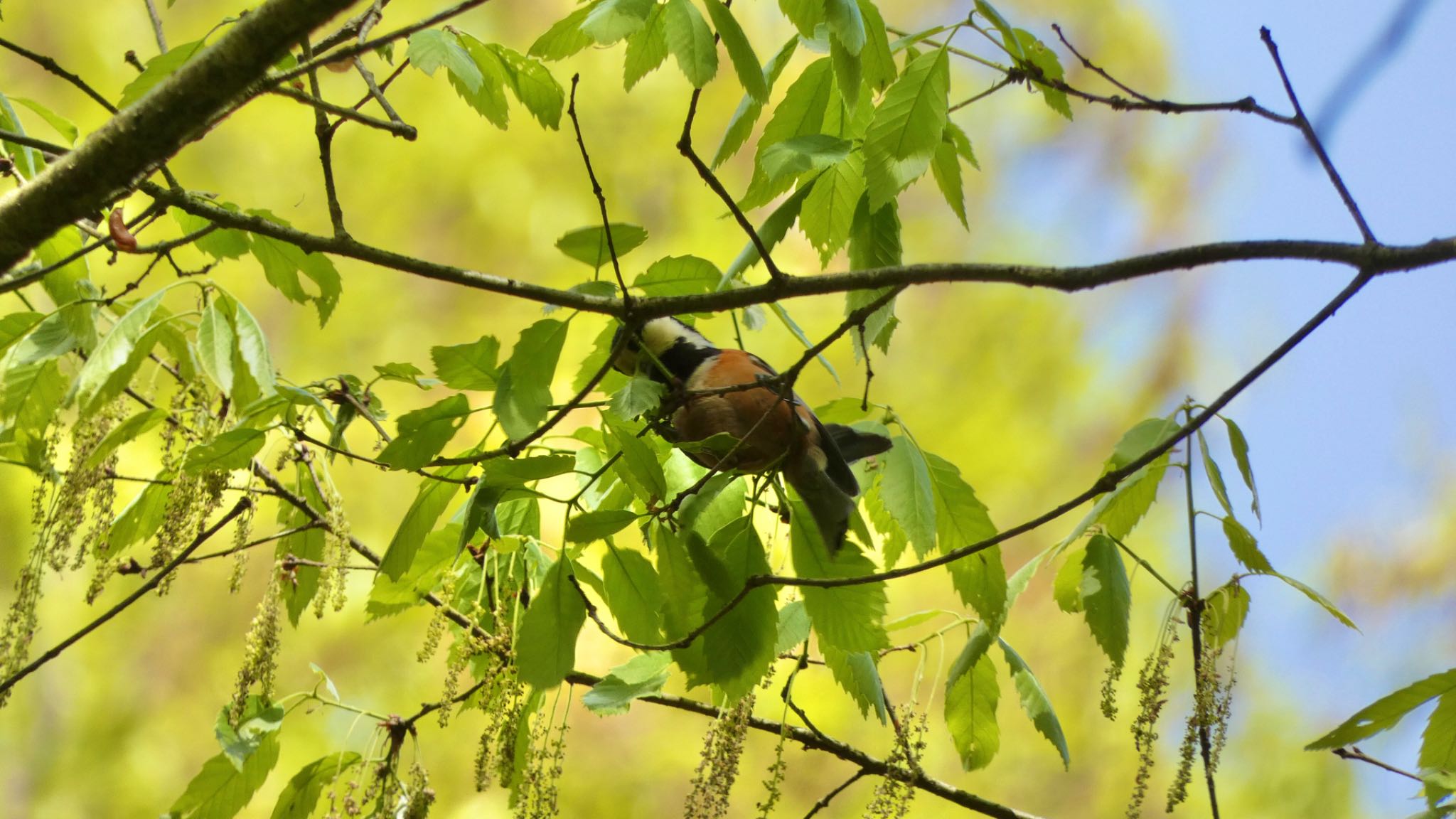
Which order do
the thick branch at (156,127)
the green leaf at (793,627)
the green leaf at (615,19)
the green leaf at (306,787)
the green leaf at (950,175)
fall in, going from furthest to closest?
the green leaf at (306,787), the green leaf at (793,627), the green leaf at (950,175), the green leaf at (615,19), the thick branch at (156,127)

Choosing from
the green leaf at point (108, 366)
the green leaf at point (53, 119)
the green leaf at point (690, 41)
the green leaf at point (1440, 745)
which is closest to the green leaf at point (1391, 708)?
the green leaf at point (1440, 745)

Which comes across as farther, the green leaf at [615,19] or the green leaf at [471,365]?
the green leaf at [471,365]

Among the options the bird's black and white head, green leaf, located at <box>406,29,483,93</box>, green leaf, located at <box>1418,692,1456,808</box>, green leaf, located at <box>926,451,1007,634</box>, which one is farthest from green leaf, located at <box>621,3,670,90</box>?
green leaf, located at <box>1418,692,1456,808</box>

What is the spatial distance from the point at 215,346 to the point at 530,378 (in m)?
0.28

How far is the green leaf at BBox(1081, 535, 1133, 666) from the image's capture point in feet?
2.39

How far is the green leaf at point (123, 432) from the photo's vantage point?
0.73 m

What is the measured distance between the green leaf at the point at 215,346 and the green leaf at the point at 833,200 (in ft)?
1.35

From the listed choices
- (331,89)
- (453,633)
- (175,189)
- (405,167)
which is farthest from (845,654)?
(331,89)

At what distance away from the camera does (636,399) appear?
0.59 metres

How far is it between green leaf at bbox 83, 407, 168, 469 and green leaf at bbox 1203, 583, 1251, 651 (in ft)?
2.65

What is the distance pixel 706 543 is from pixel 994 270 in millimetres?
237

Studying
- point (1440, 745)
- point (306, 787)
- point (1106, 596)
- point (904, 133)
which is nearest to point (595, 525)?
point (904, 133)

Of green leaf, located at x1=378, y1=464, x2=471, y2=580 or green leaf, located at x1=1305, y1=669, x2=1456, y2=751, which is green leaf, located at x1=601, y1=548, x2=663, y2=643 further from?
green leaf, located at x1=1305, y1=669, x2=1456, y2=751

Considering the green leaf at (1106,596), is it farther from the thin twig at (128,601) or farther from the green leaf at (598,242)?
the thin twig at (128,601)
